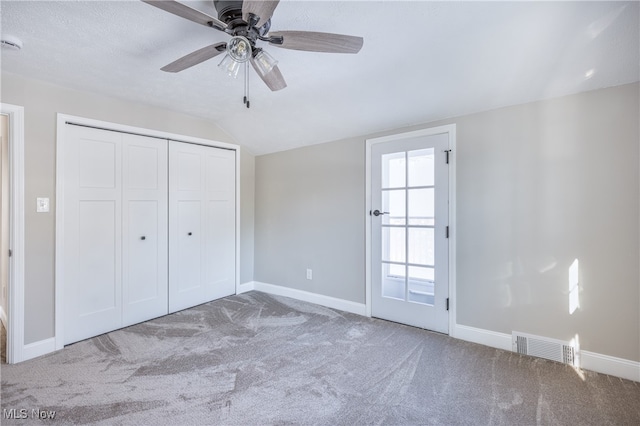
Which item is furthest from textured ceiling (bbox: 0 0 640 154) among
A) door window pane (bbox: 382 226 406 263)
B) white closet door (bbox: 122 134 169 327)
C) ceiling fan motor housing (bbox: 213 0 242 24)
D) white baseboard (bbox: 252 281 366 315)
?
white baseboard (bbox: 252 281 366 315)

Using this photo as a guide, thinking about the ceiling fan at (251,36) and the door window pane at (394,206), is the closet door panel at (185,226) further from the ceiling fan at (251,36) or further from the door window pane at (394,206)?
the door window pane at (394,206)

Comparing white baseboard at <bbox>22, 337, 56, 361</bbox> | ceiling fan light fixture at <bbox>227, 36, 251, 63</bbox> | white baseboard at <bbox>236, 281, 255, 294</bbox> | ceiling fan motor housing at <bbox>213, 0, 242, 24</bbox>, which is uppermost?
ceiling fan motor housing at <bbox>213, 0, 242, 24</bbox>

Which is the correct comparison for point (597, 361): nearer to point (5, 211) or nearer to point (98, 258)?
point (98, 258)

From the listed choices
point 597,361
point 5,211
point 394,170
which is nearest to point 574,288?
point 597,361

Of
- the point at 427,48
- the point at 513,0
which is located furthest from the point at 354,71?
the point at 513,0

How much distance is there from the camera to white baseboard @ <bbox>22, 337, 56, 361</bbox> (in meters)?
2.45

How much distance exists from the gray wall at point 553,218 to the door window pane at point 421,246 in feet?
0.83

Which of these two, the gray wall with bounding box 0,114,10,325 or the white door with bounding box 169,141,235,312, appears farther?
the white door with bounding box 169,141,235,312

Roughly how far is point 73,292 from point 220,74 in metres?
2.32

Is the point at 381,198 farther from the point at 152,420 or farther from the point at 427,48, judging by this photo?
the point at 152,420

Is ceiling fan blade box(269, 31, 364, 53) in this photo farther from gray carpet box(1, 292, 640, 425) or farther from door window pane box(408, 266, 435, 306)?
door window pane box(408, 266, 435, 306)

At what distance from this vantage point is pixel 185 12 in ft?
4.42

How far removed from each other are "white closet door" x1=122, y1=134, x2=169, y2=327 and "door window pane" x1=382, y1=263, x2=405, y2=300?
2.40 metres

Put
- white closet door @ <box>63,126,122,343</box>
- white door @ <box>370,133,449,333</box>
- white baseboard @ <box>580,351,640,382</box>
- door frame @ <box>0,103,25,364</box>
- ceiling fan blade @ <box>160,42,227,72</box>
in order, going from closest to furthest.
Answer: ceiling fan blade @ <box>160,42,227,72</box> < white baseboard @ <box>580,351,640,382</box> < door frame @ <box>0,103,25,364</box> < white closet door @ <box>63,126,122,343</box> < white door @ <box>370,133,449,333</box>
